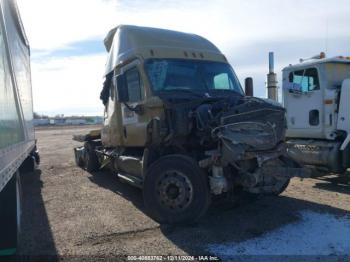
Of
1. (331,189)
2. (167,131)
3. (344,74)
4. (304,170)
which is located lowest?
(331,189)

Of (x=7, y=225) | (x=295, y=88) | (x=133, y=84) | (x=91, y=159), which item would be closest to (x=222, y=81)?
(x=133, y=84)

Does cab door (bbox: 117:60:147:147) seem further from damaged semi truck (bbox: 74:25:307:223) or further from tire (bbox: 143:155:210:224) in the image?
tire (bbox: 143:155:210:224)

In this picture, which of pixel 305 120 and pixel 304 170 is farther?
pixel 305 120

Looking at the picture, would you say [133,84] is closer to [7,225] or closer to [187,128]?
[187,128]

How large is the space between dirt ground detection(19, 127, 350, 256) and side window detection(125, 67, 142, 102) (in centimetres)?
208

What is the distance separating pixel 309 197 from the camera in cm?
791

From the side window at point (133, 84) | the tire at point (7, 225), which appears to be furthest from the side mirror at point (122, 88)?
the tire at point (7, 225)

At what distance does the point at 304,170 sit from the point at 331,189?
3.04m

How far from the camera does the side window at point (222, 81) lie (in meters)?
7.62

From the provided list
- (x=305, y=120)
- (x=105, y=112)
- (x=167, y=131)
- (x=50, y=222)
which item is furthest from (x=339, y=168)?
(x=50, y=222)

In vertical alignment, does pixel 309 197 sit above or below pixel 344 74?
below

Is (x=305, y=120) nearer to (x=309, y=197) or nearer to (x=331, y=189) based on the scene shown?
(x=331, y=189)

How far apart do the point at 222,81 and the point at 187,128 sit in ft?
6.03

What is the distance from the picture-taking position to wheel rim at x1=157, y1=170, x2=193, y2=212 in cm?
591
